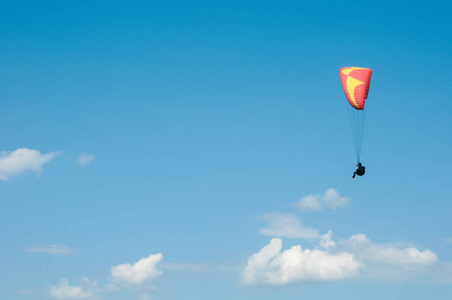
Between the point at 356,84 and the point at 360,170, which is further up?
the point at 356,84

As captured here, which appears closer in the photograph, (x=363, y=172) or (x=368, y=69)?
(x=363, y=172)

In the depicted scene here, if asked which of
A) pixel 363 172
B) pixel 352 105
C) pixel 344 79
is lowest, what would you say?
pixel 363 172

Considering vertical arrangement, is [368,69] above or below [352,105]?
above

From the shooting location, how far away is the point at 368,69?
6209 centimetres

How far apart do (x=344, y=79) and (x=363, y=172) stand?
1355 centimetres

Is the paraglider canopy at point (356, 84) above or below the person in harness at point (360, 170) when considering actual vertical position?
above

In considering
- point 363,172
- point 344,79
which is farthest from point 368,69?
point 363,172

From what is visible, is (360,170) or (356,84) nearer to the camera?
(360,170)

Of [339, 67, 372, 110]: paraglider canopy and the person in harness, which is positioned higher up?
[339, 67, 372, 110]: paraglider canopy

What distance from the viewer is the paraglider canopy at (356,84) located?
59.6 meters

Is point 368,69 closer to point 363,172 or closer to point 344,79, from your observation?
point 344,79

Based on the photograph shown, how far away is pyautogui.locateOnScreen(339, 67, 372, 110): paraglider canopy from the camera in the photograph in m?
59.6

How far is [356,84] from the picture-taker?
6081 cm

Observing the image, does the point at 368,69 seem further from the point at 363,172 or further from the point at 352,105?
the point at 363,172
